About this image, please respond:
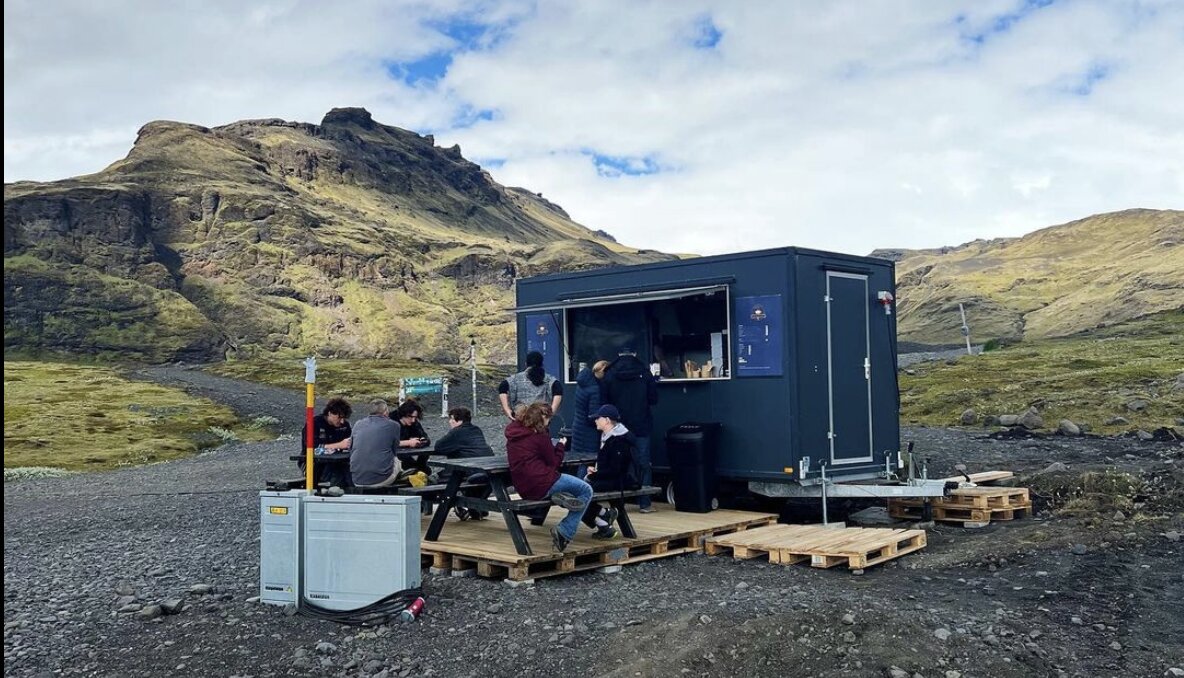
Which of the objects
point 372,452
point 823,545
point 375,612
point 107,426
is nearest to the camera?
point 375,612

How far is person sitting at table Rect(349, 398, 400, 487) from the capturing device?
36.8 ft

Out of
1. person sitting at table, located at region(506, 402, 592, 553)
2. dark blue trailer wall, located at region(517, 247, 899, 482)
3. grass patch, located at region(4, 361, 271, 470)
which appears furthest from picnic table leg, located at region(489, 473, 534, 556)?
grass patch, located at region(4, 361, 271, 470)

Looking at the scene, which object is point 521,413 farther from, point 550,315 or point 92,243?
point 92,243

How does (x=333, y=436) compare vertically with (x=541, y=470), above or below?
above

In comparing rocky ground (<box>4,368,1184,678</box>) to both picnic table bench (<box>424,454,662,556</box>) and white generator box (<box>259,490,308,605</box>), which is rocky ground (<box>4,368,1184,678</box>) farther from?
picnic table bench (<box>424,454,662,556</box>)

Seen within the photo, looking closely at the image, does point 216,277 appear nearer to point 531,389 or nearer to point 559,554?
point 531,389

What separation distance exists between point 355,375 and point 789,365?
6580cm

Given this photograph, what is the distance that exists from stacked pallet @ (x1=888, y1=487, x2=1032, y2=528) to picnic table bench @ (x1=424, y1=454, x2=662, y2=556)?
164 inches

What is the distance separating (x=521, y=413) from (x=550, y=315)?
5.18 metres

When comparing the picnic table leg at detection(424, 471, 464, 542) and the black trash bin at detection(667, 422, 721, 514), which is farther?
the black trash bin at detection(667, 422, 721, 514)

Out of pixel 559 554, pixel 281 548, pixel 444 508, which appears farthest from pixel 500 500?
pixel 281 548

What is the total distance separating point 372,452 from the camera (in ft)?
36.8

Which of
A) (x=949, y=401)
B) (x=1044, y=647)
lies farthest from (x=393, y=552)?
(x=949, y=401)

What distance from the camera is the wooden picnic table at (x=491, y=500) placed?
9703 mm
